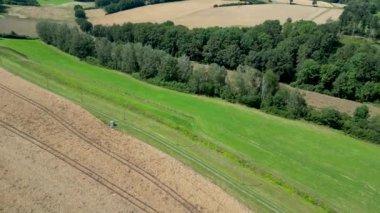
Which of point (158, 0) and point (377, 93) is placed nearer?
point (377, 93)

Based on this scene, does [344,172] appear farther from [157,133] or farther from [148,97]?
[148,97]

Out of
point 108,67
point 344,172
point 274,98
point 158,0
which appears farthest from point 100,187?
point 158,0

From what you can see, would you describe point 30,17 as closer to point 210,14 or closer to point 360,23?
point 210,14

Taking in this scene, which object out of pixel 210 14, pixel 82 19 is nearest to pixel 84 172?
pixel 82 19

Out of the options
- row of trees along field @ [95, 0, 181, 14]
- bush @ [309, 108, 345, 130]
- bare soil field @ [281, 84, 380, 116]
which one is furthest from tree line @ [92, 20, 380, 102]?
row of trees along field @ [95, 0, 181, 14]

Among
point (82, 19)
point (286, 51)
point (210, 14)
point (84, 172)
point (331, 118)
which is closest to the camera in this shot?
point (84, 172)

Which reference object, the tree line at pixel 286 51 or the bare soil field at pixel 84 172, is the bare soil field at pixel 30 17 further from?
the bare soil field at pixel 84 172

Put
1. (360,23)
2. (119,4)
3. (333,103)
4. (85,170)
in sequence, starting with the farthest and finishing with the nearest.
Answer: (119,4) < (360,23) < (333,103) < (85,170)
